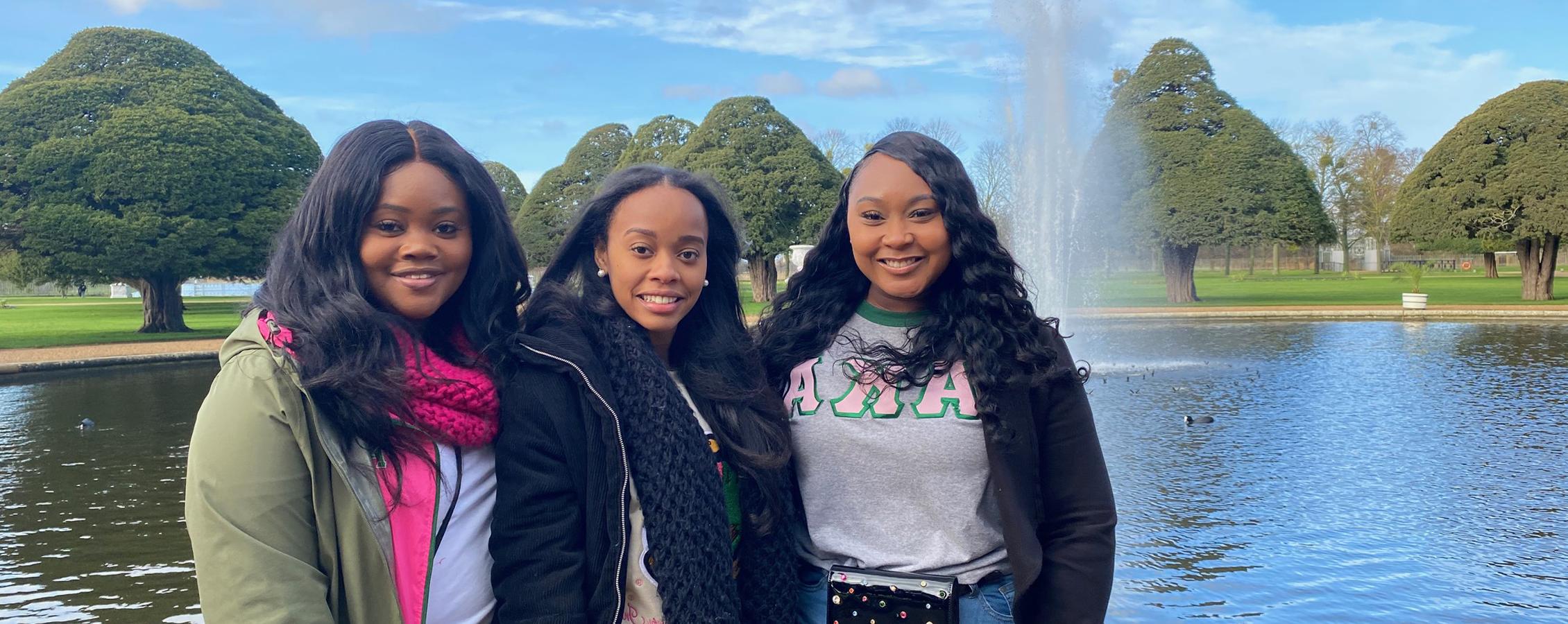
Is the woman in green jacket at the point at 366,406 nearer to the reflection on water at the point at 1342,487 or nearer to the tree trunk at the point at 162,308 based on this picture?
the reflection on water at the point at 1342,487

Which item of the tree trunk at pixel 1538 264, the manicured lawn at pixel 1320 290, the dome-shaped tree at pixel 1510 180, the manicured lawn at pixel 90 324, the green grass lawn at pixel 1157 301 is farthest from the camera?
the manicured lawn at pixel 1320 290

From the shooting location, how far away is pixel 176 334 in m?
23.1

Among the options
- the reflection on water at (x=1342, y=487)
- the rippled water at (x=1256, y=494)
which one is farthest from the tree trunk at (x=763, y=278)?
the rippled water at (x=1256, y=494)

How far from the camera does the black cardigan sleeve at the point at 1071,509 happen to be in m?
1.97

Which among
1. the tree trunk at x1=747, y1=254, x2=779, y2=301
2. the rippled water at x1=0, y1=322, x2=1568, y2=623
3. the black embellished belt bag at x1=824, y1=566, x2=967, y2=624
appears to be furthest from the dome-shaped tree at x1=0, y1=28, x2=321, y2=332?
the black embellished belt bag at x1=824, y1=566, x2=967, y2=624

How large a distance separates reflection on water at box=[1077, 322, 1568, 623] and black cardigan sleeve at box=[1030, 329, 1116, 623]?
330 centimetres

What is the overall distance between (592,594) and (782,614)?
451mm

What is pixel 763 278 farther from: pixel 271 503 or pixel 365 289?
pixel 271 503

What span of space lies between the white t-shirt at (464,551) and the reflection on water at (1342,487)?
4.01m

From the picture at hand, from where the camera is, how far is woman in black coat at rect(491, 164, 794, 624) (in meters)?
1.73

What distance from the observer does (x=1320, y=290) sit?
36438 mm

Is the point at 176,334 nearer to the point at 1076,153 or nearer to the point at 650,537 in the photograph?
the point at 1076,153

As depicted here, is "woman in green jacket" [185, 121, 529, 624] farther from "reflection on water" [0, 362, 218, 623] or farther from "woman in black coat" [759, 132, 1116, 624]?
"reflection on water" [0, 362, 218, 623]

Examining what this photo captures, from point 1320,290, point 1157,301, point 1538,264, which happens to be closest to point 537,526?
point 1538,264
